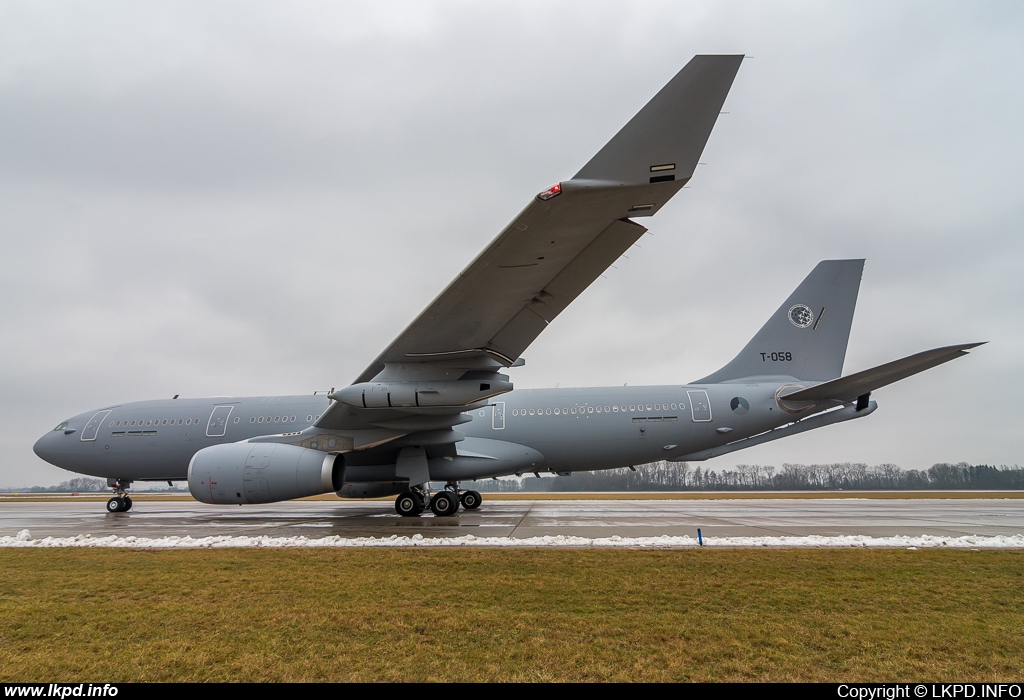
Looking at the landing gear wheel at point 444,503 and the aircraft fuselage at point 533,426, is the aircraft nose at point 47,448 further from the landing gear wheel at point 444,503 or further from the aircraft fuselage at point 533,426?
the landing gear wheel at point 444,503

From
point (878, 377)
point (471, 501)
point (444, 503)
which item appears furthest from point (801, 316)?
point (444, 503)

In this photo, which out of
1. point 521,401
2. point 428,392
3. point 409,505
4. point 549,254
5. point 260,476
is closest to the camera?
point 549,254

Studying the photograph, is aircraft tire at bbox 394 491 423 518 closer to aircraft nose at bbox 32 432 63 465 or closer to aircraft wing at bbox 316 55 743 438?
aircraft wing at bbox 316 55 743 438

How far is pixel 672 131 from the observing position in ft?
16.1

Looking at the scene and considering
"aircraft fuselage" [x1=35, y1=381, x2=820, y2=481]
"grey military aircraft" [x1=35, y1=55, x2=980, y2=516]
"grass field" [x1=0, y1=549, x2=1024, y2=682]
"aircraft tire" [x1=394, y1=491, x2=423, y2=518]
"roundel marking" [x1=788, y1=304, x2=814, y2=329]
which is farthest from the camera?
"roundel marking" [x1=788, y1=304, x2=814, y2=329]

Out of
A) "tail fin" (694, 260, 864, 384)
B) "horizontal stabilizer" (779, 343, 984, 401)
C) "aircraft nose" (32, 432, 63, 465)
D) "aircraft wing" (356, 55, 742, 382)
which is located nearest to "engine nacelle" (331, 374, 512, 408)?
"aircraft wing" (356, 55, 742, 382)

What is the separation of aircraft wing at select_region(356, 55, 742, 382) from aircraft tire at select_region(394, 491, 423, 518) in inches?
171

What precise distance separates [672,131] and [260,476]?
30.6ft

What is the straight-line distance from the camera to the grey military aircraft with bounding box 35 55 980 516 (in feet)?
17.7

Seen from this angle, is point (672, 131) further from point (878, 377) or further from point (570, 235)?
point (878, 377)

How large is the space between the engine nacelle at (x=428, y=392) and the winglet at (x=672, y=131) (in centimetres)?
511

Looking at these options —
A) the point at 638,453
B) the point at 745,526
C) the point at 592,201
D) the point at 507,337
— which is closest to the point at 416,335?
the point at 507,337

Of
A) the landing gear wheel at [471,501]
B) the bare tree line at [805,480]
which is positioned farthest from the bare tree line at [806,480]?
the landing gear wheel at [471,501]
